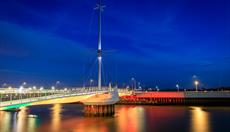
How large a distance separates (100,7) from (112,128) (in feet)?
103

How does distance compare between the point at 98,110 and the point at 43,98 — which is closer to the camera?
the point at 43,98

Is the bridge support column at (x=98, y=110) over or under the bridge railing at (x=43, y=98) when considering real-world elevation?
under

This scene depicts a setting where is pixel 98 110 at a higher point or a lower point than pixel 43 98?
lower

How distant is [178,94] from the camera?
91375mm

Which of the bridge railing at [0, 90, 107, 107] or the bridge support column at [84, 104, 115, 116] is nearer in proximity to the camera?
the bridge railing at [0, 90, 107, 107]

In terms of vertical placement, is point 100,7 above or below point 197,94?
above

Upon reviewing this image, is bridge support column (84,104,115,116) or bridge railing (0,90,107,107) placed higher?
bridge railing (0,90,107,107)

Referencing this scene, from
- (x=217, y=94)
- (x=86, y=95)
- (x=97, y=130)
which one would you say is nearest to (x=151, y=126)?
(x=97, y=130)

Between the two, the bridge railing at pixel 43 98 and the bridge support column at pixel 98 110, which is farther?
the bridge support column at pixel 98 110

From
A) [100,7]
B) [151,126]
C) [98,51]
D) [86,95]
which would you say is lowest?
[151,126]

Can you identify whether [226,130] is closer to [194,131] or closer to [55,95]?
[194,131]

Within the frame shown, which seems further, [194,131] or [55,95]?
[55,95]

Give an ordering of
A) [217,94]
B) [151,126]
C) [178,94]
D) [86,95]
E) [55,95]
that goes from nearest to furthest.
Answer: [151,126] → [55,95] → [86,95] → [217,94] → [178,94]

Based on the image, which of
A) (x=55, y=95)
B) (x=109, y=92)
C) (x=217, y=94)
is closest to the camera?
(x=55, y=95)
